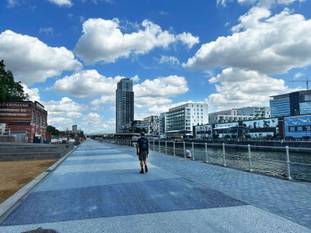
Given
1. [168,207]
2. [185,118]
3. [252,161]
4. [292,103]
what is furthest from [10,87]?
[292,103]

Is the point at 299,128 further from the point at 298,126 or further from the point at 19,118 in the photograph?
the point at 19,118

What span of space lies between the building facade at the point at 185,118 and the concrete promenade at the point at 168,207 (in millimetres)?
153522

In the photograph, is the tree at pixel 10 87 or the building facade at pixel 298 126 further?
the tree at pixel 10 87

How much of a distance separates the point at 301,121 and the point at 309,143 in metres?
24.2

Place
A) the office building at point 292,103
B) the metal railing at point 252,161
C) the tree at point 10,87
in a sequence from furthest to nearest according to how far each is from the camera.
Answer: the office building at point 292,103, the tree at point 10,87, the metal railing at point 252,161

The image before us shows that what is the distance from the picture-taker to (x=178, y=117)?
17550 centimetres

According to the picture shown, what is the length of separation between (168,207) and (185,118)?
163 meters

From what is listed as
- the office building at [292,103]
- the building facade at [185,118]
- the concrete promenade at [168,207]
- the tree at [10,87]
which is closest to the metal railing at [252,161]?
the concrete promenade at [168,207]

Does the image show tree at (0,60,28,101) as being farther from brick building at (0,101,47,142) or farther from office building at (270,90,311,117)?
office building at (270,90,311,117)

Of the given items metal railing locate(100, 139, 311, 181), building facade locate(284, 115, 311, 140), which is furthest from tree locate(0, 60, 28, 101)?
building facade locate(284, 115, 311, 140)

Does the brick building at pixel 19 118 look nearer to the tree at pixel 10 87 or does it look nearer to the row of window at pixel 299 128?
the tree at pixel 10 87

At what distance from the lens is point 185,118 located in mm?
169500

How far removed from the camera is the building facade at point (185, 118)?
559ft

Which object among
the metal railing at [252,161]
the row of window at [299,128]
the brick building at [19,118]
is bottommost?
the metal railing at [252,161]
